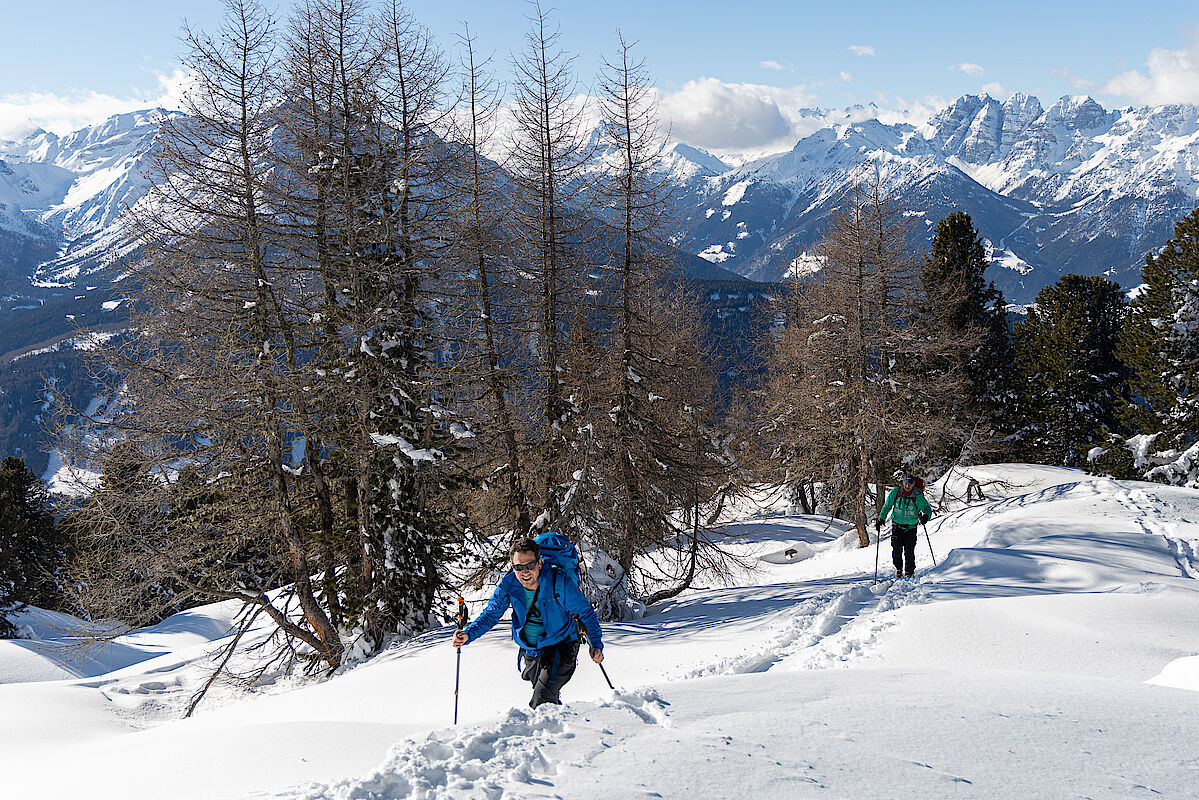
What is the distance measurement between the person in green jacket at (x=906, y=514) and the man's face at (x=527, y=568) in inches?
360

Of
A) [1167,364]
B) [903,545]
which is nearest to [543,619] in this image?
[903,545]

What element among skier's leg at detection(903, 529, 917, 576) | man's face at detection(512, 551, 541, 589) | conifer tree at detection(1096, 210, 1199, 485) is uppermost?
conifer tree at detection(1096, 210, 1199, 485)

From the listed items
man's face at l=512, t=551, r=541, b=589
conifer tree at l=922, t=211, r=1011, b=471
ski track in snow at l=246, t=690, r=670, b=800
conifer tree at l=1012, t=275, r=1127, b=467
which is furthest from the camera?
conifer tree at l=1012, t=275, r=1127, b=467

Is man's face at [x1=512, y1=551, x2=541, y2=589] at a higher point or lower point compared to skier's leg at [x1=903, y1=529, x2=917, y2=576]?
higher

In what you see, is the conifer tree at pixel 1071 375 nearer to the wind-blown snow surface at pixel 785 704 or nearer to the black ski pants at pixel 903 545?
the wind-blown snow surface at pixel 785 704

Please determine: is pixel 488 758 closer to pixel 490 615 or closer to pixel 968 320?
pixel 490 615

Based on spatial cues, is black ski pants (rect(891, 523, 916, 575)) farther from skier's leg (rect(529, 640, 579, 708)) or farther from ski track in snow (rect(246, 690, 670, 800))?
ski track in snow (rect(246, 690, 670, 800))

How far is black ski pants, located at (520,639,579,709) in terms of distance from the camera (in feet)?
19.7

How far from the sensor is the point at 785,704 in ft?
18.0

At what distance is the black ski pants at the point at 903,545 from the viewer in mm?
13492

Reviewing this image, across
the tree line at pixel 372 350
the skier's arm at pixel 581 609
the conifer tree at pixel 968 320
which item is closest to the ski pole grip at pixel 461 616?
the skier's arm at pixel 581 609

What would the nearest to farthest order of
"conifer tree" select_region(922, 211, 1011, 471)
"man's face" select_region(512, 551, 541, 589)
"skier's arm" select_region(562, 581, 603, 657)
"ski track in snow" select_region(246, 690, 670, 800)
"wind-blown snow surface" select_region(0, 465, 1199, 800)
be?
"ski track in snow" select_region(246, 690, 670, 800) < "wind-blown snow surface" select_region(0, 465, 1199, 800) < "man's face" select_region(512, 551, 541, 589) < "skier's arm" select_region(562, 581, 603, 657) < "conifer tree" select_region(922, 211, 1011, 471)

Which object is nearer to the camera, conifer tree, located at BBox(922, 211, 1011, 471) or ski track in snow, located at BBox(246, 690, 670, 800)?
ski track in snow, located at BBox(246, 690, 670, 800)

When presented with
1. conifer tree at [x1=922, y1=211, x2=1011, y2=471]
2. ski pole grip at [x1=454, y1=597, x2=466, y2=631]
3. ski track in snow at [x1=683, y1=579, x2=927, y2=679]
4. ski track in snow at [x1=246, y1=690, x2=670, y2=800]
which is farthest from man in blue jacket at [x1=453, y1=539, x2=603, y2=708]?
conifer tree at [x1=922, y1=211, x2=1011, y2=471]
